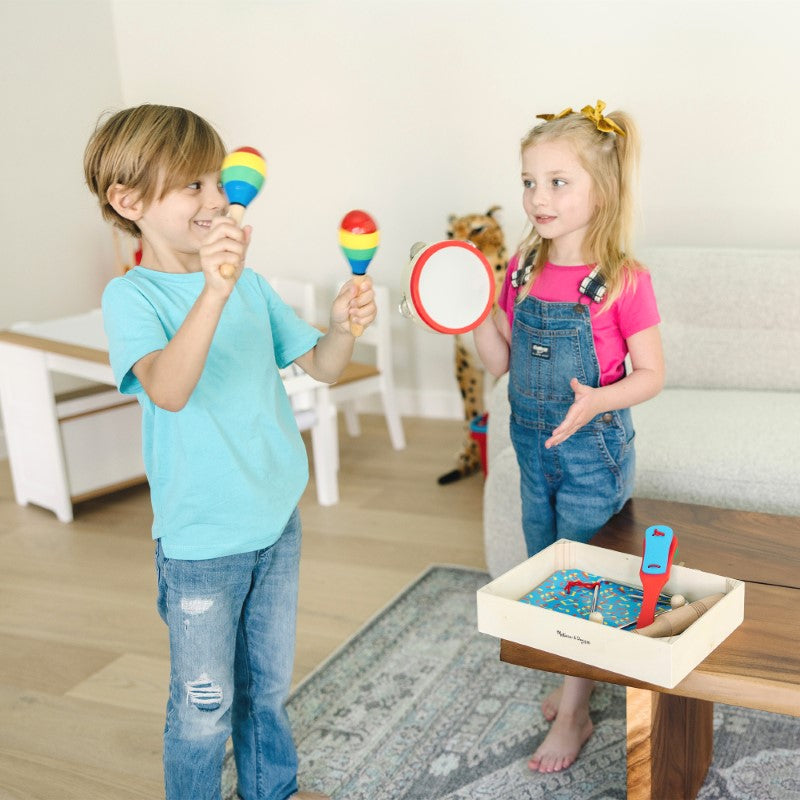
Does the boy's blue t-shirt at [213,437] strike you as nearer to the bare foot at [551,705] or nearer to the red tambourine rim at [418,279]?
the red tambourine rim at [418,279]

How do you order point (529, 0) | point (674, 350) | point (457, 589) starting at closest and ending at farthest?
1. point (457, 589)
2. point (674, 350)
3. point (529, 0)

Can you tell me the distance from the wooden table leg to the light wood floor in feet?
2.74

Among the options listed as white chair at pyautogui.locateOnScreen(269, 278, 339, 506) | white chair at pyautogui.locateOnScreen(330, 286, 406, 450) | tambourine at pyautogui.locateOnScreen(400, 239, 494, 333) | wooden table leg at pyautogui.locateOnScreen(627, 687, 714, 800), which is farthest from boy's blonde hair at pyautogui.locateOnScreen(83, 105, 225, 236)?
white chair at pyautogui.locateOnScreen(330, 286, 406, 450)

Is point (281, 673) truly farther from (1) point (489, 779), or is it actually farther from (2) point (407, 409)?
(2) point (407, 409)

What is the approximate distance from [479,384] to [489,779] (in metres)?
1.90

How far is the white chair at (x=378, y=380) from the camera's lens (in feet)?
10.9

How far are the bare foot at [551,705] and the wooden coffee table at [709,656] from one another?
292 millimetres

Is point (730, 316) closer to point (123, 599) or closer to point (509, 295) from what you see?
point (509, 295)

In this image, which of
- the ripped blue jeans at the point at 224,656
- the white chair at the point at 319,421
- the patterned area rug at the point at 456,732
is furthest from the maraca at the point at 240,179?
the white chair at the point at 319,421

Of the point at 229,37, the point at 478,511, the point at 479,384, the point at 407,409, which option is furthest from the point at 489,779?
the point at 229,37

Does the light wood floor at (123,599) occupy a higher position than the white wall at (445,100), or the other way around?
the white wall at (445,100)

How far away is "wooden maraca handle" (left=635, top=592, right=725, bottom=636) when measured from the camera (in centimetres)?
126

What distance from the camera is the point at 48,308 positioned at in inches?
162

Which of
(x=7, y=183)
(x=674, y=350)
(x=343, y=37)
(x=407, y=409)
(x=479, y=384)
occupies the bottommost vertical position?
(x=407, y=409)
